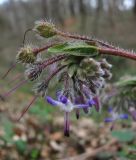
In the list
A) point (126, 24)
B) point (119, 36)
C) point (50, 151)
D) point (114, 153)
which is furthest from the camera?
point (126, 24)

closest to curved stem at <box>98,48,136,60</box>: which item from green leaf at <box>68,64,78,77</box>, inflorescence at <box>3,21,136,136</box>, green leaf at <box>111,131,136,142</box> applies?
inflorescence at <box>3,21,136,136</box>

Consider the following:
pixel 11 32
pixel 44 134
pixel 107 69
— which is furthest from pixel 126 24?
pixel 107 69

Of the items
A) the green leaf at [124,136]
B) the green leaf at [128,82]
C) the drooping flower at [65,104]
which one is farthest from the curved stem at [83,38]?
the green leaf at [124,136]

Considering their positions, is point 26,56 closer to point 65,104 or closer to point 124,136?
point 65,104

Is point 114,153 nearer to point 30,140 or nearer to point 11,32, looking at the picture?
point 30,140

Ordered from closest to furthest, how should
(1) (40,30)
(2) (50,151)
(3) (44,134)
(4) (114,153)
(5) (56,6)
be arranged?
(1) (40,30) → (4) (114,153) → (2) (50,151) → (3) (44,134) → (5) (56,6)

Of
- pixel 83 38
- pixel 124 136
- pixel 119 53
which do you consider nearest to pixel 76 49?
pixel 83 38

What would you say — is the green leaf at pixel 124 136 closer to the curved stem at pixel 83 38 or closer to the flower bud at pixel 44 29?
the curved stem at pixel 83 38
